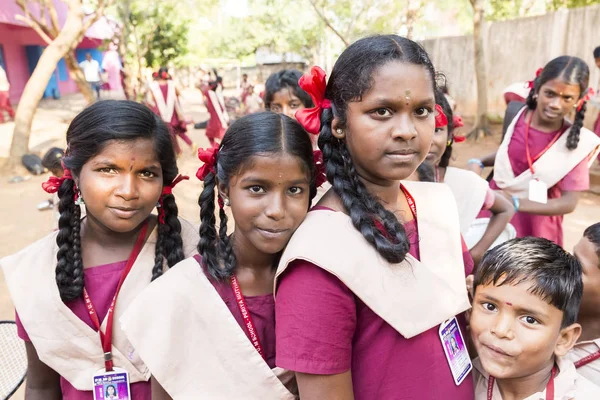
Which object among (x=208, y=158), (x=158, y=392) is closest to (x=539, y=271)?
(x=208, y=158)

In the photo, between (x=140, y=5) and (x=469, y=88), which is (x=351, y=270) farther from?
(x=140, y=5)

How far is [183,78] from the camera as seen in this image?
107 ft

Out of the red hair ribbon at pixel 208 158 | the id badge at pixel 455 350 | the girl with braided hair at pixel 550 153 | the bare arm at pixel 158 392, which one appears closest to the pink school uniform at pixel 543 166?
the girl with braided hair at pixel 550 153

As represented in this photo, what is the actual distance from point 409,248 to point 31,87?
8.32 metres

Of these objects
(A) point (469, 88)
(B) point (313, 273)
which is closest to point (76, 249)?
(B) point (313, 273)

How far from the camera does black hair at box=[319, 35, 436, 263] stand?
1.09 m

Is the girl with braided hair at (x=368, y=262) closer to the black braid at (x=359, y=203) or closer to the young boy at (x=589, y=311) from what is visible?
the black braid at (x=359, y=203)

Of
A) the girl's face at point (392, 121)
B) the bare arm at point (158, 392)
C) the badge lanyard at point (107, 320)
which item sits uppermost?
the girl's face at point (392, 121)

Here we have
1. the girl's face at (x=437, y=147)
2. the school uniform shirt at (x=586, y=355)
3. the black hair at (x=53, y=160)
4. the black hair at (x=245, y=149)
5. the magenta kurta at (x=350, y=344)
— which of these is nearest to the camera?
the magenta kurta at (x=350, y=344)

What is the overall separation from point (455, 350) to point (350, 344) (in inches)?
12.7

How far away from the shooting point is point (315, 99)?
1227 mm

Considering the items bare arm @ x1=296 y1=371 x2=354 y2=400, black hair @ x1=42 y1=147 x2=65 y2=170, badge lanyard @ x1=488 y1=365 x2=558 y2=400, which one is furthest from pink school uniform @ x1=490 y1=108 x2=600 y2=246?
black hair @ x1=42 y1=147 x2=65 y2=170

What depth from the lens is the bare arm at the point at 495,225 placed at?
7.52ft

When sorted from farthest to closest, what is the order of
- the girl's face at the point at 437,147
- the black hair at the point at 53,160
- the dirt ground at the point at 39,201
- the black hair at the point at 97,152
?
the dirt ground at the point at 39,201 → the black hair at the point at 53,160 → the girl's face at the point at 437,147 → the black hair at the point at 97,152
